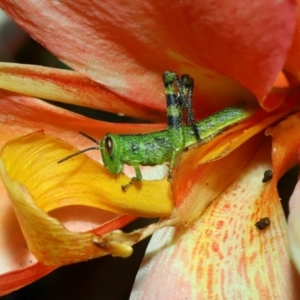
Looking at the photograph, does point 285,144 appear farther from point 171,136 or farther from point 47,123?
point 47,123

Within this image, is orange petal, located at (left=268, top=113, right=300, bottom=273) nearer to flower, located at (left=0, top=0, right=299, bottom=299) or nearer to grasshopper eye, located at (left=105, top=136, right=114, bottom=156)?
flower, located at (left=0, top=0, right=299, bottom=299)

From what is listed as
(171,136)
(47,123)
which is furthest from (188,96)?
(47,123)

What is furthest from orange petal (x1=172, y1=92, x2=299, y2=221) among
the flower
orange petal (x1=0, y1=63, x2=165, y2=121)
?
orange petal (x1=0, y1=63, x2=165, y2=121)

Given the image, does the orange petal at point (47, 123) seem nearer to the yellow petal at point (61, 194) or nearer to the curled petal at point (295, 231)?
the yellow petal at point (61, 194)

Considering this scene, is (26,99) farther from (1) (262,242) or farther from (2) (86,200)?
(1) (262,242)

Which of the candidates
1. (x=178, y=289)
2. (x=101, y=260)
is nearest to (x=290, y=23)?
(x=178, y=289)

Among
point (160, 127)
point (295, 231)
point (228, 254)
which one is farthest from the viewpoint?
point (160, 127)

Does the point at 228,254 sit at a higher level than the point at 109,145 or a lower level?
lower
